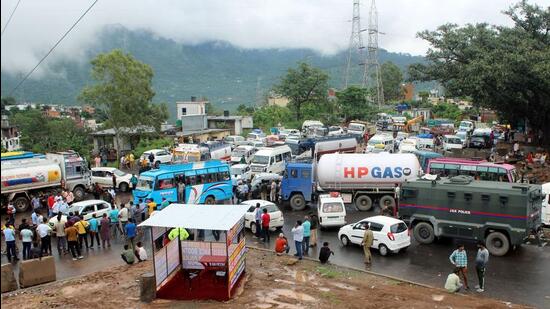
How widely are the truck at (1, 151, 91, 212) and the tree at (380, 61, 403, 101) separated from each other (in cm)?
9959

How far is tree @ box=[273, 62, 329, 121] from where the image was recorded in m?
74.1

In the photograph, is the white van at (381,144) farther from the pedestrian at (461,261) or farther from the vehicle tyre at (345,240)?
the pedestrian at (461,261)

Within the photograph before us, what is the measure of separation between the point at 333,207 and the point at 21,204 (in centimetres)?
1631

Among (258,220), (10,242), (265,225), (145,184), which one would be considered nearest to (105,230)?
(10,242)

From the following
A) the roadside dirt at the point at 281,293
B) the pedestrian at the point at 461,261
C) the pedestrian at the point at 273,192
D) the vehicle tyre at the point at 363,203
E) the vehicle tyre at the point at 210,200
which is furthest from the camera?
the pedestrian at the point at 273,192

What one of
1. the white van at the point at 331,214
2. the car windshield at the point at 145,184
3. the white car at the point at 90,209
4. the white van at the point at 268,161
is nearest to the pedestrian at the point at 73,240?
the white car at the point at 90,209

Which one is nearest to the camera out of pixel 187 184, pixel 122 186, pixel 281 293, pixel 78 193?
pixel 281 293

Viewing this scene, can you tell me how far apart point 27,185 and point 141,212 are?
8.66 metres

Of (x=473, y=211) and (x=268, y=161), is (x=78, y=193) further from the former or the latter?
(x=473, y=211)

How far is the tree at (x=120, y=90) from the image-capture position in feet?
138

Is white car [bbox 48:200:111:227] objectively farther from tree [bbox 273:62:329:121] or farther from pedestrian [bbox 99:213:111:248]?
tree [bbox 273:62:329:121]

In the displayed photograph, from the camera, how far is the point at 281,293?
1440 centimetres

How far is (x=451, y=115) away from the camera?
296ft

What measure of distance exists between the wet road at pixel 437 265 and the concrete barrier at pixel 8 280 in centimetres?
143
